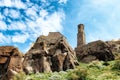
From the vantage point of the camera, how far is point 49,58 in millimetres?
47531

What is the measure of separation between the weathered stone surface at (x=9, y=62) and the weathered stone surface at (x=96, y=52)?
617 inches

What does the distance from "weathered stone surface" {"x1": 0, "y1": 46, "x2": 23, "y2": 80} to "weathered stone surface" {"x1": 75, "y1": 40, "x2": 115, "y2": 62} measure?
51.4ft

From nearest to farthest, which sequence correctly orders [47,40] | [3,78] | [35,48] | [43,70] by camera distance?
[3,78], [43,70], [35,48], [47,40]

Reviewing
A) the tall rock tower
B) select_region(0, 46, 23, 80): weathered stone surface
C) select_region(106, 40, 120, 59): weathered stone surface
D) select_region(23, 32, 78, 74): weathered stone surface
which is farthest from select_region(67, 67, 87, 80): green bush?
the tall rock tower

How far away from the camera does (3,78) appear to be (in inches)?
1540

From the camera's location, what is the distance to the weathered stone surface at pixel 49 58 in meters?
46.0

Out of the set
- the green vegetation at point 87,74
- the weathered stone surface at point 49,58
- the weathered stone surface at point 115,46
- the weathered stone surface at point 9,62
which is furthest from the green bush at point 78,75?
the weathered stone surface at point 115,46

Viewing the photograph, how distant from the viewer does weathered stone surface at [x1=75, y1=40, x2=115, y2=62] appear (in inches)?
2083

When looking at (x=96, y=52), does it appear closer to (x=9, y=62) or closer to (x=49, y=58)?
(x=49, y=58)

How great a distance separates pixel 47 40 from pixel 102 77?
1431cm

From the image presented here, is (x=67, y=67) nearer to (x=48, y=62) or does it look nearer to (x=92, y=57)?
(x=48, y=62)

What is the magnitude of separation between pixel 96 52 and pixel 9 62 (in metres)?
17.5

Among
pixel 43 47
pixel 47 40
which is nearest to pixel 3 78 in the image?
pixel 43 47

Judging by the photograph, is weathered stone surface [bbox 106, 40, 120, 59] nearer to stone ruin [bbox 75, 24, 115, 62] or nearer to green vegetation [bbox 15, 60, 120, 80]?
stone ruin [bbox 75, 24, 115, 62]
